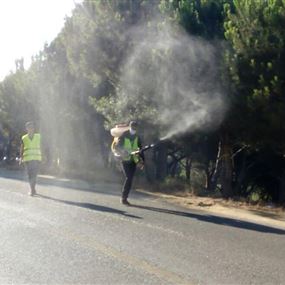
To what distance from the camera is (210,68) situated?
655 inches

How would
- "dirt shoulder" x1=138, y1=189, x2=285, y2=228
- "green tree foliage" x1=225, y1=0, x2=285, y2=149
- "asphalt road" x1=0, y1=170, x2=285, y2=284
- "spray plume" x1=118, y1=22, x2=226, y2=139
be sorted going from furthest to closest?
"spray plume" x1=118, y1=22, x2=226, y2=139 → "green tree foliage" x1=225, y1=0, x2=285, y2=149 → "dirt shoulder" x1=138, y1=189, x2=285, y2=228 → "asphalt road" x1=0, y1=170, x2=285, y2=284

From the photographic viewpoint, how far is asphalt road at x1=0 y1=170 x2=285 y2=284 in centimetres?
830

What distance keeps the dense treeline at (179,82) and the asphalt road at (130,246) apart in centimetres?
308

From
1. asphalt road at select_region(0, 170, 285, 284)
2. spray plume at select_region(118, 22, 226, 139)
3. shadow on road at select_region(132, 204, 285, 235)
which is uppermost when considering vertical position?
spray plume at select_region(118, 22, 226, 139)

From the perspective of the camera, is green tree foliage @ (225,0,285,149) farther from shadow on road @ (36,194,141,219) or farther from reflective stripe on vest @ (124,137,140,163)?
shadow on road @ (36,194,141,219)

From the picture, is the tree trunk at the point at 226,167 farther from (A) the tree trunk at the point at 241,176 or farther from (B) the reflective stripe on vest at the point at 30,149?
(A) the tree trunk at the point at 241,176

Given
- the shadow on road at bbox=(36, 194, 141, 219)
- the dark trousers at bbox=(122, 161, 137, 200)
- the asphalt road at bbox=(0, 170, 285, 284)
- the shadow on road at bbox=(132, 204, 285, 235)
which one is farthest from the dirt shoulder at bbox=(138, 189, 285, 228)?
the shadow on road at bbox=(36, 194, 141, 219)

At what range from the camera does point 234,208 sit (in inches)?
622

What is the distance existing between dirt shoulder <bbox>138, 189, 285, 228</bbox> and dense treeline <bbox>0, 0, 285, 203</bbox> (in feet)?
5.00

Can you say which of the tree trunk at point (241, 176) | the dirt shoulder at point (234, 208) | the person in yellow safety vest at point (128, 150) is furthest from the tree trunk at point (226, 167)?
the tree trunk at point (241, 176)

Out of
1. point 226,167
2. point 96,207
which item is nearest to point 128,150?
point 96,207

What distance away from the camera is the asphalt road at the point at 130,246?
830 cm

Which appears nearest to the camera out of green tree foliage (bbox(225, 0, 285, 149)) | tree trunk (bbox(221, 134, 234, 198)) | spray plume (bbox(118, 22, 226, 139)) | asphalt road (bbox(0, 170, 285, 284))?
asphalt road (bbox(0, 170, 285, 284))

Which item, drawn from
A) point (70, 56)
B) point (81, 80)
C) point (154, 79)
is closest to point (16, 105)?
point (81, 80)
